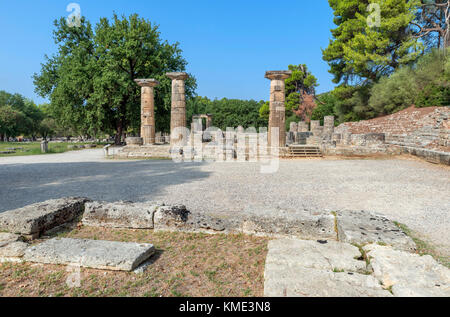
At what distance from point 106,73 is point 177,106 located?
8.29 metres

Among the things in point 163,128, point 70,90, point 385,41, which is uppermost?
point 385,41

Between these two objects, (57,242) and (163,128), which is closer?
(57,242)

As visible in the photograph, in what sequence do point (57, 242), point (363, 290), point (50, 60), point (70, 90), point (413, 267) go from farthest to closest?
point (50, 60), point (70, 90), point (57, 242), point (413, 267), point (363, 290)

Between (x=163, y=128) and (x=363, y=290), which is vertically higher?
(x=163, y=128)

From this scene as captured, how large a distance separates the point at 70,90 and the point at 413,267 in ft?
82.8

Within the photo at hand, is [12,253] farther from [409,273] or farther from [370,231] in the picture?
[370,231]

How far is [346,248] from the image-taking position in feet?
8.69

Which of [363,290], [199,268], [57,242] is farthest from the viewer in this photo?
[57,242]

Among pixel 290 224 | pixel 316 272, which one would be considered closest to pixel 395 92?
pixel 290 224

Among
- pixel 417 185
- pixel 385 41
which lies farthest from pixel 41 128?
pixel 417 185

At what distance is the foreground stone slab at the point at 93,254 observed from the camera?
8.00 ft

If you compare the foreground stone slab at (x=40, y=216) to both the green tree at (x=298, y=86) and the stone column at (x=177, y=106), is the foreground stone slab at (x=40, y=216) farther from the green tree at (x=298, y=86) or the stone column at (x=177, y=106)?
the green tree at (x=298, y=86)

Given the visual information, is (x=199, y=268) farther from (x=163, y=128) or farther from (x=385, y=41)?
(x=385, y=41)

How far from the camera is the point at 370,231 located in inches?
118
